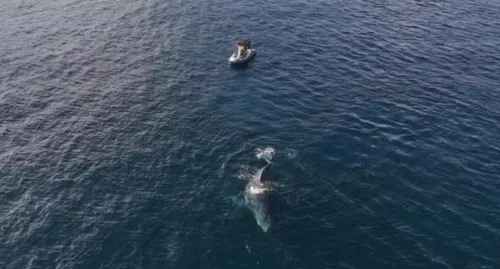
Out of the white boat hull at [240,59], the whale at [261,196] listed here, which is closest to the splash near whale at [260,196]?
the whale at [261,196]

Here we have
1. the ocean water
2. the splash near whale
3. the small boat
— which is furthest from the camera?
the small boat

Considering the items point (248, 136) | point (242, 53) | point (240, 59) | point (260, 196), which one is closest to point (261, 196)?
point (260, 196)

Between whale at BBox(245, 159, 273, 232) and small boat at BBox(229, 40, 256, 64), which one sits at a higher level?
small boat at BBox(229, 40, 256, 64)

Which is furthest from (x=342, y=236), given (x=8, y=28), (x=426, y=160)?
(x=8, y=28)

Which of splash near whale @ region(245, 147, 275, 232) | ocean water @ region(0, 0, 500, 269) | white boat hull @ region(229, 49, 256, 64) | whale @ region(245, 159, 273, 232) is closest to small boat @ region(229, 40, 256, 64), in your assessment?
white boat hull @ region(229, 49, 256, 64)

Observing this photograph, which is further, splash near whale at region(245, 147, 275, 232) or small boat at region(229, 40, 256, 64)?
small boat at region(229, 40, 256, 64)

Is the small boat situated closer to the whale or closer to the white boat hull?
the white boat hull
